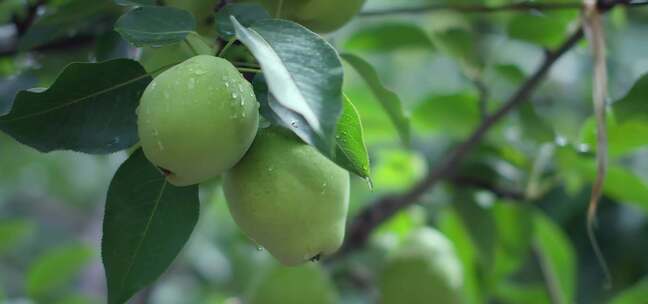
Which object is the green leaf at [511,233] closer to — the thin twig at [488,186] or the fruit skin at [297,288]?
the thin twig at [488,186]

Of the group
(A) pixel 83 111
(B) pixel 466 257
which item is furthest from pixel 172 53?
(B) pixel 466 257

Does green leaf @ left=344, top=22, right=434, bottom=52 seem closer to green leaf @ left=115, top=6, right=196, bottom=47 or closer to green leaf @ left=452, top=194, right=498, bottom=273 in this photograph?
green leaf @ left=452, top=194, right=498, bottom=273

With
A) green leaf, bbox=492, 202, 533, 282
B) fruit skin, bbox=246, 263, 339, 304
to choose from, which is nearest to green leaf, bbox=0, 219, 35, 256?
fruit skin, bbox=246, 263, 339, 304

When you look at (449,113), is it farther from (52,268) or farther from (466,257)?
(52,268)

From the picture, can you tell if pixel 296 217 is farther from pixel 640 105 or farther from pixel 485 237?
pixel 485 237

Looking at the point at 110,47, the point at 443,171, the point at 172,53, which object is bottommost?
the point at 443,171

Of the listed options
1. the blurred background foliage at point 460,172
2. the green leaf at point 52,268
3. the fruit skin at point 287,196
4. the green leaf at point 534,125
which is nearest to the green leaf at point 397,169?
the blurred background foliage at point 460,172

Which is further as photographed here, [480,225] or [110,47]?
[480,225]
